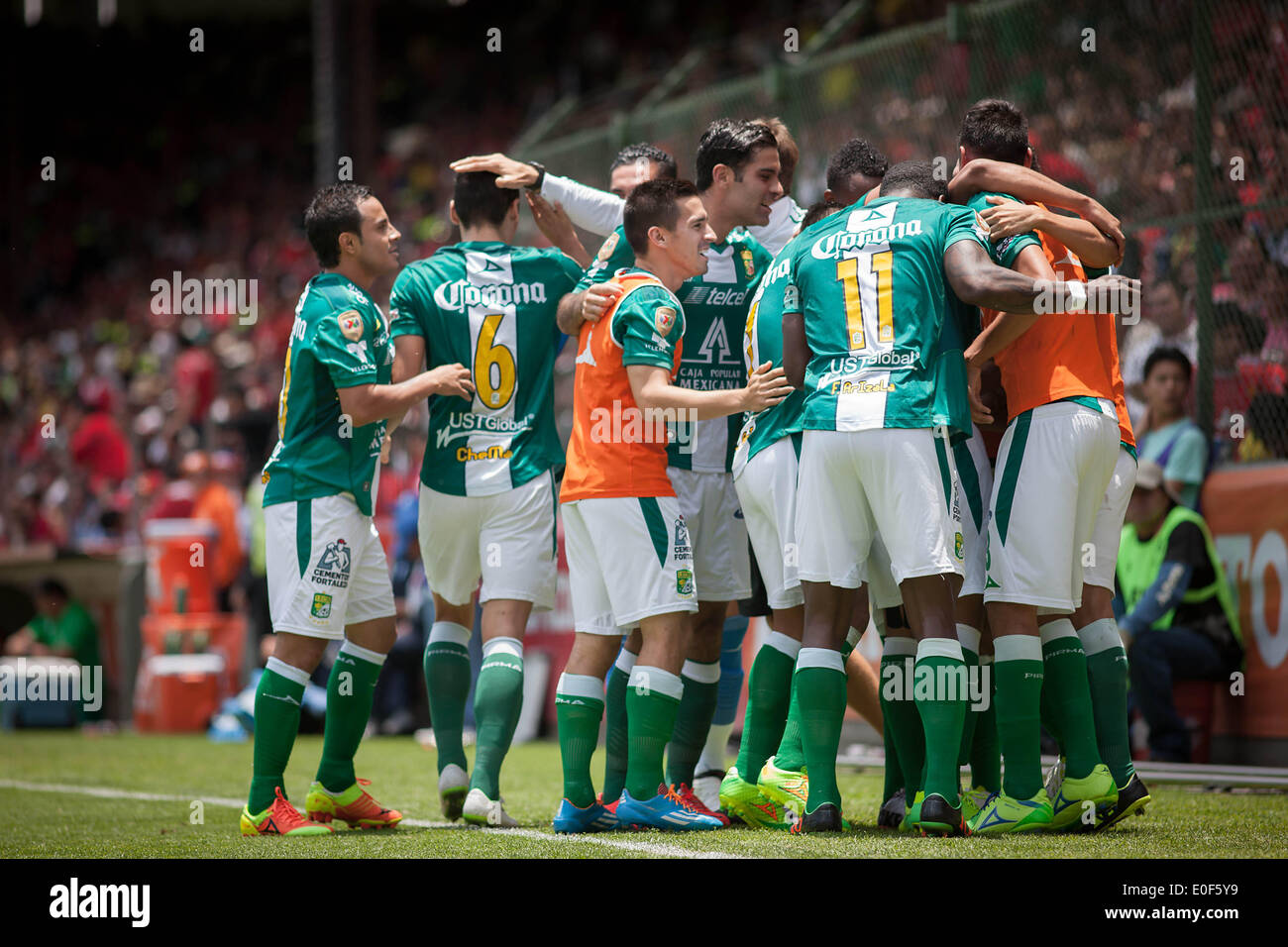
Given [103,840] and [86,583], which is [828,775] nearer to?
[103,840]

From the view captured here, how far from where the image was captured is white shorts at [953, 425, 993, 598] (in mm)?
5137

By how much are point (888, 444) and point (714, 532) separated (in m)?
1.22

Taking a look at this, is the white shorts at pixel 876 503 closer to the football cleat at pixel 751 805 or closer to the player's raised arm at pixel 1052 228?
the player's raised arm at pixel 1052 228

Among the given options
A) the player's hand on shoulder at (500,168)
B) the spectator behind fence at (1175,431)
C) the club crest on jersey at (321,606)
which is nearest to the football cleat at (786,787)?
the club crest on jersey at (321,606)

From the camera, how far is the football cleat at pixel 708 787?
5934 millimetres

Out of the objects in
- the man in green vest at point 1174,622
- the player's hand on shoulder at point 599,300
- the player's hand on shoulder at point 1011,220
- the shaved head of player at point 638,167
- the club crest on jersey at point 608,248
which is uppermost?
the shaved head of player at point 638,167

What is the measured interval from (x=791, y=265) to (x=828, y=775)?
5.52 ft

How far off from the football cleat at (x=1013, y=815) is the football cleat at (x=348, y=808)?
2131 millimetres

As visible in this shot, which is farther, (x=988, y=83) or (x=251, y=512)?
(x=251, y=512)

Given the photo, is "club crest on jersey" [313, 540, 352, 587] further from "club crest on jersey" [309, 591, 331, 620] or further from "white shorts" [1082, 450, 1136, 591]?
"white shorts" [1082, 450, 1136, 591]

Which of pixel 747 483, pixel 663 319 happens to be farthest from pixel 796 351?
pixel 747 483
